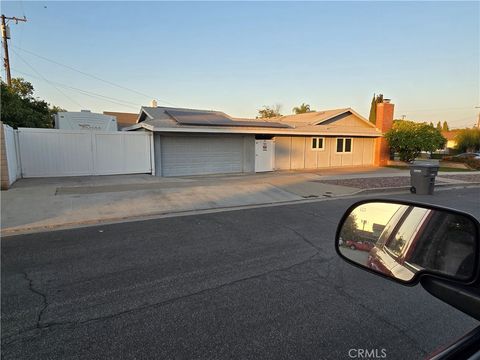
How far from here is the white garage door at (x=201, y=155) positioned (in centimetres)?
1656

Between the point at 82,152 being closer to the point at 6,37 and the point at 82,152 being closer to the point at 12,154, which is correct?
the point at 12,154

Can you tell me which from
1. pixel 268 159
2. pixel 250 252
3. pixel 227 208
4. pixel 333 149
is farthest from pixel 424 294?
pixel 333 149

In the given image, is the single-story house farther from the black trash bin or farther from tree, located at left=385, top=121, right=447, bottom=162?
the black trash bin

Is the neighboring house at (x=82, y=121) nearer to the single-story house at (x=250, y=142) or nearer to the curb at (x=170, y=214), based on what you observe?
the single-story house at (x=250, y=142)

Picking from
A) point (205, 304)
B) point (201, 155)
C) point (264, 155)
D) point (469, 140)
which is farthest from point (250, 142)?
point (469, 140)

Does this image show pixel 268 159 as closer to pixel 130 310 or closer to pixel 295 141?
pixel 295 141

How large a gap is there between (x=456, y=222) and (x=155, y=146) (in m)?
15.8

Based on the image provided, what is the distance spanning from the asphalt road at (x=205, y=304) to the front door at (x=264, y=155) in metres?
13.5

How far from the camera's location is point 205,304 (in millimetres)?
3467

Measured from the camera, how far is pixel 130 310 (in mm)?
3348

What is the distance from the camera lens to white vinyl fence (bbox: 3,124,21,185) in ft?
36.4

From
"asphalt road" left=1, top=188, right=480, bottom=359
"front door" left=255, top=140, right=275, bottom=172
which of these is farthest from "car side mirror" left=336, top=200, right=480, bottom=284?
"front door" left=255, top=140, right=275, bottom=172

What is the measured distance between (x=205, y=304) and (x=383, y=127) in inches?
1015

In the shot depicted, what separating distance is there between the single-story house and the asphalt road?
1094 cm
